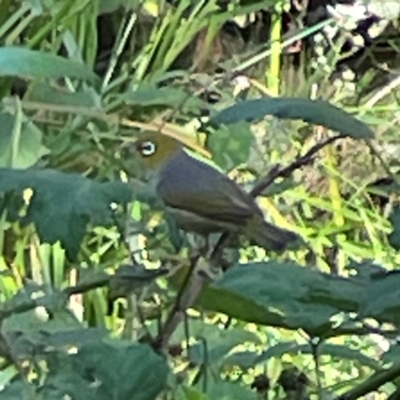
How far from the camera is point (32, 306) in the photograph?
53 centimetres

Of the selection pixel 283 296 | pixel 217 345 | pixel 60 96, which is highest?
pixel 283 296

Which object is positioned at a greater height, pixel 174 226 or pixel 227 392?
pixel 174 226

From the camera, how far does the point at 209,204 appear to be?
0.50 metres

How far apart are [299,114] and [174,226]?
2.9 inches

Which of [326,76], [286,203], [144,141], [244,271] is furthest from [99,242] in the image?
[244,271]

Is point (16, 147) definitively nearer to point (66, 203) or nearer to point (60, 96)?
point (60, 96)

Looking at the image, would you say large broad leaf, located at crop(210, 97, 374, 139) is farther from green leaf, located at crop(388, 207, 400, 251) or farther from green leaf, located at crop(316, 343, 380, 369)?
green leaf, located at crop(316, 343, 380, 369)

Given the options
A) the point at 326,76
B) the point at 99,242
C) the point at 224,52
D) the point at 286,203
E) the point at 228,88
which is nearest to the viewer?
the point at 99,242

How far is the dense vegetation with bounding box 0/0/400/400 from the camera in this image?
1.65ft

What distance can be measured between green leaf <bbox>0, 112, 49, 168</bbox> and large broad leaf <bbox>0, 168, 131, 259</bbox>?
57cm

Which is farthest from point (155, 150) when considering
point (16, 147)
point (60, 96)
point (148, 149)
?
point (60, 96)

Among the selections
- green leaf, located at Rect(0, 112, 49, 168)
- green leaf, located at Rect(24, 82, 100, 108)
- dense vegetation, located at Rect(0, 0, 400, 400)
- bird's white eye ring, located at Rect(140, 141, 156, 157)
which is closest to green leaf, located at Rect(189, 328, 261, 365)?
dense vegetation, located at Rect(0, 0, 400, 400)

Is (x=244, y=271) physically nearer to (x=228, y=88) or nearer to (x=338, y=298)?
(x=338, y=298)

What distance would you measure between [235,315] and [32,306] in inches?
3.5
